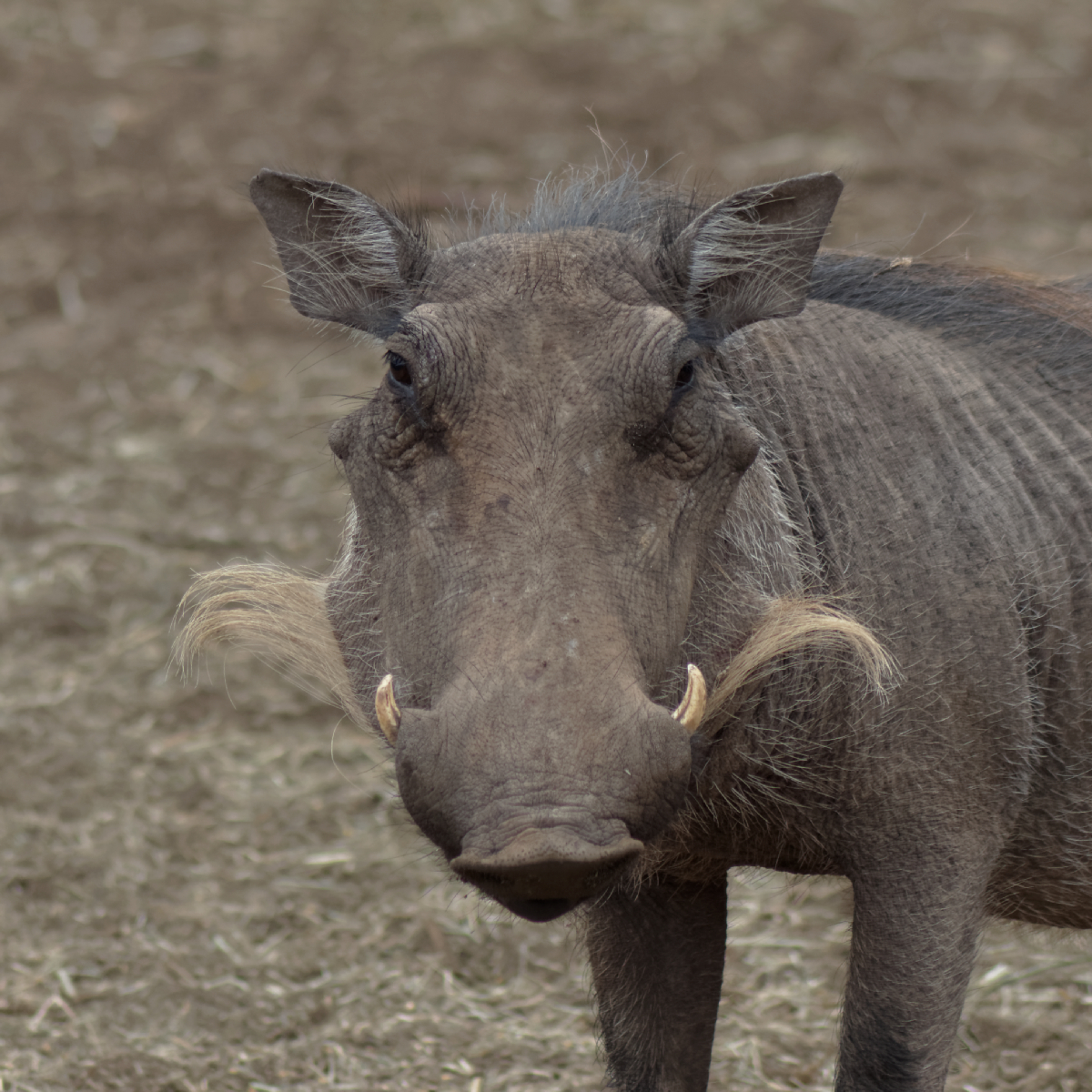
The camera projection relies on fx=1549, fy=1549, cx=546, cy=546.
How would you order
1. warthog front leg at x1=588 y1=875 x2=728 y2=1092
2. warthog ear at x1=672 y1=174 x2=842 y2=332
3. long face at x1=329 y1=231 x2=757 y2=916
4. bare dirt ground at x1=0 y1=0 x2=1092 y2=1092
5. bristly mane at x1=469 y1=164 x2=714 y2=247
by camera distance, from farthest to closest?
bare dirt ground at x1=0 y1=0 x2=1092 y2=1092 → warthog front leg at x1=588 y1=875 x2=728 y2=1092 → bristly mane at x1=469 y1=164 x2=714 y2=247 → warthog ear at x1=672 y1=174 x2=842 y2=332 → long face at x1=329 y1=231 x2=757 y2=916

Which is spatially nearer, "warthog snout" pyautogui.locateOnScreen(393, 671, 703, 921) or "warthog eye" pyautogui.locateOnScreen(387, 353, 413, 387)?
"warthog snout" pyautogui.locateOnScreen(393, 671, 703, 921)

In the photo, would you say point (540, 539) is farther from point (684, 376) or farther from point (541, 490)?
point (684, 376)

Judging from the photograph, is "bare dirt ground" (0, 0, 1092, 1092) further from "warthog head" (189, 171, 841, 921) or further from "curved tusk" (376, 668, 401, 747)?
"curved tusk" (376, 668, 401, 747)

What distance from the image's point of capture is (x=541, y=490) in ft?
8.41

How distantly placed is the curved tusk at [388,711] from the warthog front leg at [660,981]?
1.17 m

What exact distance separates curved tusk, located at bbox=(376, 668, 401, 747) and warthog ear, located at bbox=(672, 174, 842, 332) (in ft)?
3.01

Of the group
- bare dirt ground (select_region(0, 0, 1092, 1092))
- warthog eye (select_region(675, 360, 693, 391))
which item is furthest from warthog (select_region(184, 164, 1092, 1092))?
bare dirt ground (select_region(0, 0, 1092, 1092))

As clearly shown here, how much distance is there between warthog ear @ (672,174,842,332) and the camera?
287cm

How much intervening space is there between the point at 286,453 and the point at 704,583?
4.91m

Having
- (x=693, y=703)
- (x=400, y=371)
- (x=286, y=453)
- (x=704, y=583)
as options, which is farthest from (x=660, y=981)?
(x=286, y=453)

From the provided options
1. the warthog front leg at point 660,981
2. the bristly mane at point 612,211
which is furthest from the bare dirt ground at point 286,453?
the bristly mane at point 612,211

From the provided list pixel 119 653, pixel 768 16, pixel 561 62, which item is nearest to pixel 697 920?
pixel 119 653

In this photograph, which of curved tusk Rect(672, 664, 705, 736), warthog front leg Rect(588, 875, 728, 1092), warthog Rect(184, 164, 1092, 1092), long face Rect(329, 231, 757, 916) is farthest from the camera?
warthog front leg Rect(588, 875, 728, 1092)

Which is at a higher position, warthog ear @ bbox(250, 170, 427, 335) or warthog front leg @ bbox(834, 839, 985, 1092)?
warthog ear @ bbox(250, 170, 427, 335)
